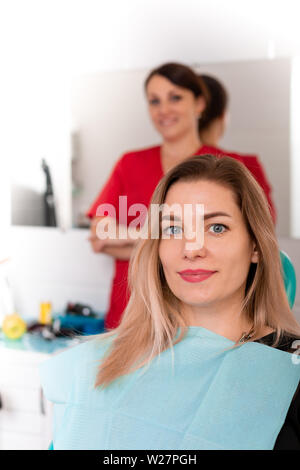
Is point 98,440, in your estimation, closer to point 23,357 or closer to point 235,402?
point 235,402

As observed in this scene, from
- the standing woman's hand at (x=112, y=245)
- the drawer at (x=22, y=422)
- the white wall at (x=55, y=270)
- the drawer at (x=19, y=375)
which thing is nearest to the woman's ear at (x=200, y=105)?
the standing woman's hand at (x=112, y=245)

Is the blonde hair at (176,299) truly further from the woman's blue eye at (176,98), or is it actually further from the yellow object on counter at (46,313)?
the yellow object on counter at (46,313)

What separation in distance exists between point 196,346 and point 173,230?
0.72ft

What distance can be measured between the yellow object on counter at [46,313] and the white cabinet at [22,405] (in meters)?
0.24

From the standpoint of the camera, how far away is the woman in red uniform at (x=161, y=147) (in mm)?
1793

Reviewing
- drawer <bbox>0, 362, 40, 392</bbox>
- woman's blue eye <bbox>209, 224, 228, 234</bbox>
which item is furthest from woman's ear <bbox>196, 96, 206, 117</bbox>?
drawer <bbox>0, 362, 40, 392</bbox>

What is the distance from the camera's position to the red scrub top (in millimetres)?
1796

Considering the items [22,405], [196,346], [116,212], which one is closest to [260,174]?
[116,212]

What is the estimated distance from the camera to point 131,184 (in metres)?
1.85

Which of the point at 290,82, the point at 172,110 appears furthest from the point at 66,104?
the point at 290,82

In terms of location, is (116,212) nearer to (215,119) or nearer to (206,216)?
(215,119)

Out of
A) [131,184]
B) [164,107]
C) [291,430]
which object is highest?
[164,107]

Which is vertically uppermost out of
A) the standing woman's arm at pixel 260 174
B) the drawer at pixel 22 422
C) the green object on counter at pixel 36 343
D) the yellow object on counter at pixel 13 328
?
the standing woman's arm at pixel 260 174
